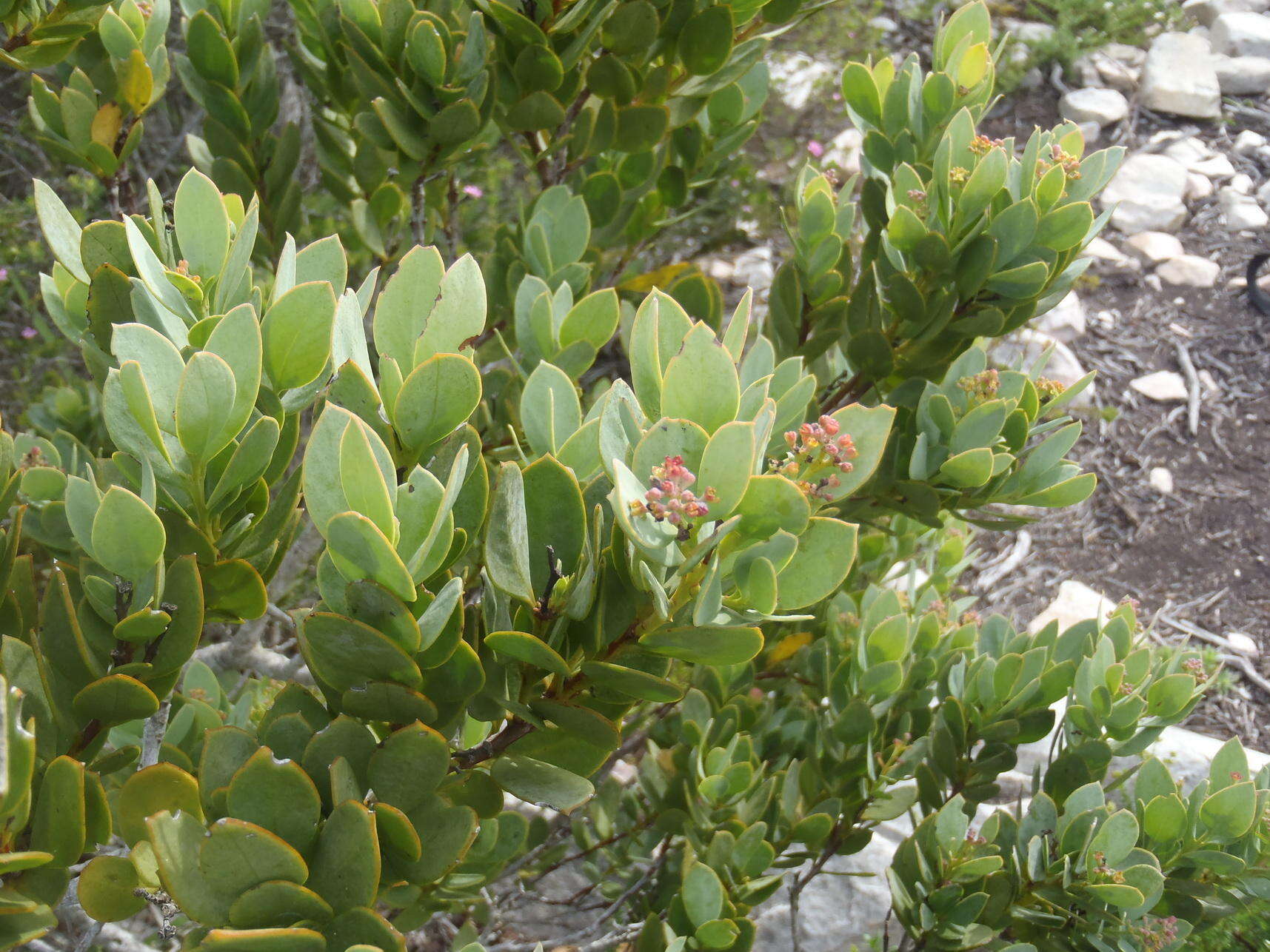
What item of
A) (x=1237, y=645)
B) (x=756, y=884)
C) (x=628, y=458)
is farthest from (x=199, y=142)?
(x=1237, y=645)

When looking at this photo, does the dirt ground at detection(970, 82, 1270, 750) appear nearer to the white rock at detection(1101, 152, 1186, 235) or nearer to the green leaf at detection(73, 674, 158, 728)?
the white rock at detection(1101, 152, 1186, 235)

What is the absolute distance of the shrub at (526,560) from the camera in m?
0.70

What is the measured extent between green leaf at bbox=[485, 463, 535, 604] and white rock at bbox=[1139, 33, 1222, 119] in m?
6.83

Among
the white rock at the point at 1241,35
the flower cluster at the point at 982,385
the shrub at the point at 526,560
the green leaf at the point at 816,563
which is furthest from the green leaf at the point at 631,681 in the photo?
the white rock at the point at 1241,35

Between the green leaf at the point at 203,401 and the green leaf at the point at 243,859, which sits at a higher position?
the green leaf at the point at 203,401

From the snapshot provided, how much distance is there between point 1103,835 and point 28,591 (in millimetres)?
1249

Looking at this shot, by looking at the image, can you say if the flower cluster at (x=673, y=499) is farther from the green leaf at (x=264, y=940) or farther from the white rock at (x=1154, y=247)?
the white rock at (x=1154, y=247)

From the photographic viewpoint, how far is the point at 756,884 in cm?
147

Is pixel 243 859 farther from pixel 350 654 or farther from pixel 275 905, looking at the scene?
pixel 350 654

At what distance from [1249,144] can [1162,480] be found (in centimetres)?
291

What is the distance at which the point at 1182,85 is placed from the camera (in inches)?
243

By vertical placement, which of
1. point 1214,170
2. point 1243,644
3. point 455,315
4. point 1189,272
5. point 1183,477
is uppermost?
point 455,315

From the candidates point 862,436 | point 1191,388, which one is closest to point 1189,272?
point 1191,388

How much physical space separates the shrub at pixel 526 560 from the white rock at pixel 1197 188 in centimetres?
517
